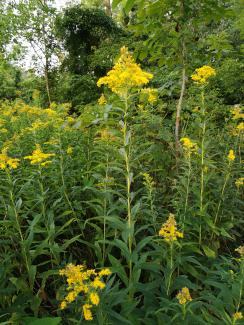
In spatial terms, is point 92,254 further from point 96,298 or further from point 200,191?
A: point 96,298

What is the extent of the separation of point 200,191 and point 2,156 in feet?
4.67

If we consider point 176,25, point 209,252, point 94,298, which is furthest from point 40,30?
point 94,298

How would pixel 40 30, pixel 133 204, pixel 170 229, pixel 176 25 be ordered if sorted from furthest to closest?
pixel 40 30 < pixel 176 25 < pixel 133 204 < pixel 170 229

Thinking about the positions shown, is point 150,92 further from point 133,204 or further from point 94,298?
point 94,298

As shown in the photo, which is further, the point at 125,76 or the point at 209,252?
the point at 209,252

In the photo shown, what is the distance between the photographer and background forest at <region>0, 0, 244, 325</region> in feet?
5.76

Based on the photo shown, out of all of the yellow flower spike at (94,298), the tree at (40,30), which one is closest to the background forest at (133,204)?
the yellow flower spike at (94,298)

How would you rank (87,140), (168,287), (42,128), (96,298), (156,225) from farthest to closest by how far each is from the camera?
1. (42,128)
2. (87,140)
3. (156,225)
4. (168,287)
5. (96,298)

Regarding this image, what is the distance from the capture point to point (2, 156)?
203cm

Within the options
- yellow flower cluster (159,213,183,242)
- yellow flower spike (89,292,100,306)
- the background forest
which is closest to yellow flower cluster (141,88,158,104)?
the background forest

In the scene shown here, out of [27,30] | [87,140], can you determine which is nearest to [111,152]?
[87,140]

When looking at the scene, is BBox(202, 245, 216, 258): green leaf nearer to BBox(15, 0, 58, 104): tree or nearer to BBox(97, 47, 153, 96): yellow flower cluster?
BBox(97, 47, 153, 96): yellow flower cluster

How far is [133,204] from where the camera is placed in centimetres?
276

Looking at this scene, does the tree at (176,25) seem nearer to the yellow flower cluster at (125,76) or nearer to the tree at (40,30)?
the yellow flower cluster at (125,76)
